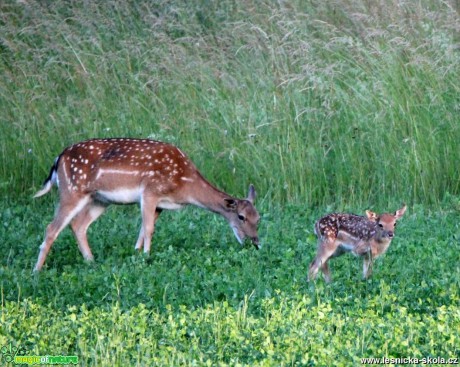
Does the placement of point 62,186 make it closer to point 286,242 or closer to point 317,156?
point 286,242

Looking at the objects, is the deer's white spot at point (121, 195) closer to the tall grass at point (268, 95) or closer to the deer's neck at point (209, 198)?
the deer's neck at point (209, 198)

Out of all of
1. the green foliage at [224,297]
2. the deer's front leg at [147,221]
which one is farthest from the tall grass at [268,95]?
the deer's front leg at [147,221]

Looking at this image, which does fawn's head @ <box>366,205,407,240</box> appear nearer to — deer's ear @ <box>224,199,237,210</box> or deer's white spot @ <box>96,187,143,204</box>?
deer's ear @ <box>224,199,237,210</box>

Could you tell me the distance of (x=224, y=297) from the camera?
937cm

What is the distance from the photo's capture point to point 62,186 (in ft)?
38.8

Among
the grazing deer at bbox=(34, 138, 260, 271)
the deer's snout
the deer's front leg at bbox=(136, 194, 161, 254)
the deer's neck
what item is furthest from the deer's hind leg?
the deer's snout

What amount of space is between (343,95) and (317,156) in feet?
2.82

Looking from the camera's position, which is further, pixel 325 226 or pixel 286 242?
pixel 286 242

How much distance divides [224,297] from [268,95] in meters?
5.46

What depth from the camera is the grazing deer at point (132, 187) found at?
1175cm

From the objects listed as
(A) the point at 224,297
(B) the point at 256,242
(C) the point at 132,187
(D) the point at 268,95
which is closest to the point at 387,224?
(A) the point at 224,297

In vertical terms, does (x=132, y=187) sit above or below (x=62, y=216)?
above

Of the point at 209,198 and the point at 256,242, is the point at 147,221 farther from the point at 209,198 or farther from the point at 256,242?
the point at 256,242

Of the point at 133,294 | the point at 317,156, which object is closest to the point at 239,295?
the point at 133,294
